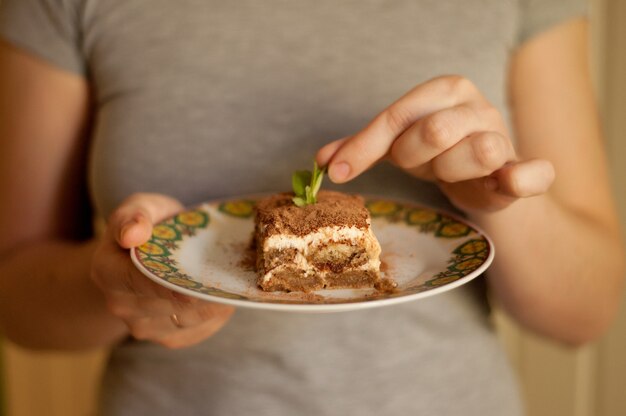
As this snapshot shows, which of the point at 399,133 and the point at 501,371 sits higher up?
the point at 399,133

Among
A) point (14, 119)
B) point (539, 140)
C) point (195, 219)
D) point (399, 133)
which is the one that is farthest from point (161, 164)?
point (539, 140)

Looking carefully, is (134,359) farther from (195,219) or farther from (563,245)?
(563,245)

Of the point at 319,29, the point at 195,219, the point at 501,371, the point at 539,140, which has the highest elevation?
the point at 319,29

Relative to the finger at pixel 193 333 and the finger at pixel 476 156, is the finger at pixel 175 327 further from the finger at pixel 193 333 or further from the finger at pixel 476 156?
the finger at pixel 476 156

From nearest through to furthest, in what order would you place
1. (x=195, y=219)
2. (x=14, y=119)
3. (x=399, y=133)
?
(x=399, y=133), (x=195, y=219), (x=14, y=119)

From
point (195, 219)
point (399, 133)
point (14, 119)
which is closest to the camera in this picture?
point (399, 133)

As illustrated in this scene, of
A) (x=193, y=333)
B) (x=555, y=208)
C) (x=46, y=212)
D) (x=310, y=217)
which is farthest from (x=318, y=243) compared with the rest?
(x=46, y=212)

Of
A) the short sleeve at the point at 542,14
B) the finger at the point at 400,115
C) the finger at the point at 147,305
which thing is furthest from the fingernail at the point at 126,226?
the short sleeve at the point at 542,14
